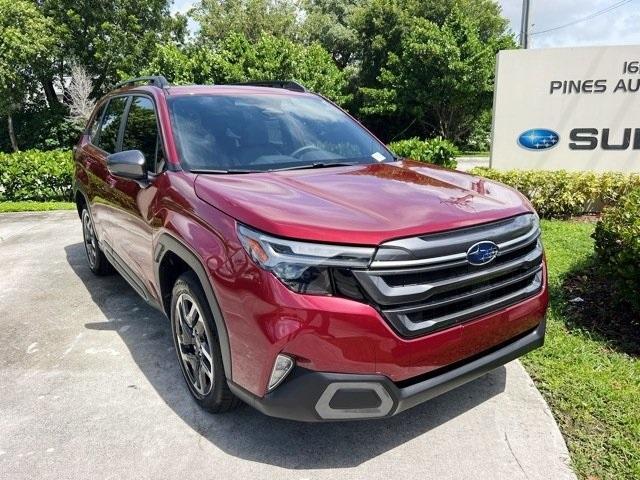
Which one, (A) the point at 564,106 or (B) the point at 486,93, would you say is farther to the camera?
(B) the point at 486,93

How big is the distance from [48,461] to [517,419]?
2408 millimetres

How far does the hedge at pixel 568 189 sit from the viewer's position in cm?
741

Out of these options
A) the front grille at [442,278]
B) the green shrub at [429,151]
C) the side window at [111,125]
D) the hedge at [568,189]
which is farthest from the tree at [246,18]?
the front grille at [442,278]

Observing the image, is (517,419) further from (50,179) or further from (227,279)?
(50,179)

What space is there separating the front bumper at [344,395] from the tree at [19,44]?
1094 inches

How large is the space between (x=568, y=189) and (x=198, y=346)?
637 cm

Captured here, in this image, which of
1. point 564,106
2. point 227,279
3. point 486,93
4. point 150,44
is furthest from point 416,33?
point 227,279

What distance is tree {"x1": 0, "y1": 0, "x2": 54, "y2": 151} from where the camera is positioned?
24.1 metres

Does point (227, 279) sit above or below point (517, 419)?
above

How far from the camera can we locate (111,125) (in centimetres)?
445

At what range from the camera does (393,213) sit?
228cm

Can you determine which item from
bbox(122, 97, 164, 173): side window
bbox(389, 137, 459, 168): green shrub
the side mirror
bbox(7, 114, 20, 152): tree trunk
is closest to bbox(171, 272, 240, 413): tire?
the side mirror

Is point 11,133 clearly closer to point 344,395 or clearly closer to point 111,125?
point 111,125

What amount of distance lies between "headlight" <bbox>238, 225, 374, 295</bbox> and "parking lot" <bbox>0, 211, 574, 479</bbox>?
0.95 metres
